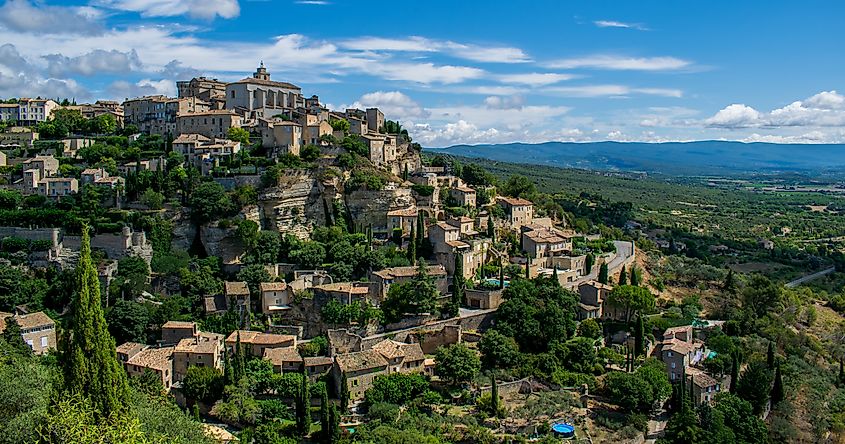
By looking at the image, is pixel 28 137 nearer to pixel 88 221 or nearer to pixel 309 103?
pixel 88 221

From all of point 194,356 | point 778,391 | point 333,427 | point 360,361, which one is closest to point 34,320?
point 194,356

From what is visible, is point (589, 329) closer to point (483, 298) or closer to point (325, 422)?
point (483, 298)

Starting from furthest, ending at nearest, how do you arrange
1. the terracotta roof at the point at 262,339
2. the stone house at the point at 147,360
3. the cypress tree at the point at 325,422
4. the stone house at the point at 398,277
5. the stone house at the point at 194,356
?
the stone house at the point at 398,277 < the terracotta roof at the point at 262,339 < the stone house at the point at 194,356 < the stone house at the point at 147,360 < the cypress tree at the point at 325,422

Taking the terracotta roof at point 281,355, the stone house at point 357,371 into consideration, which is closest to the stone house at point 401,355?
the stone house at point 357,371

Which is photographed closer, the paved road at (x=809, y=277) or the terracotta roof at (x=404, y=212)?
the terracotta roof at (x=404, y=212)

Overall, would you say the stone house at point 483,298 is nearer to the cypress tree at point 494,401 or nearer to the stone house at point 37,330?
the cypress tree at point 494,401

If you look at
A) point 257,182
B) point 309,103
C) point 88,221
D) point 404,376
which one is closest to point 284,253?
point 257,182
